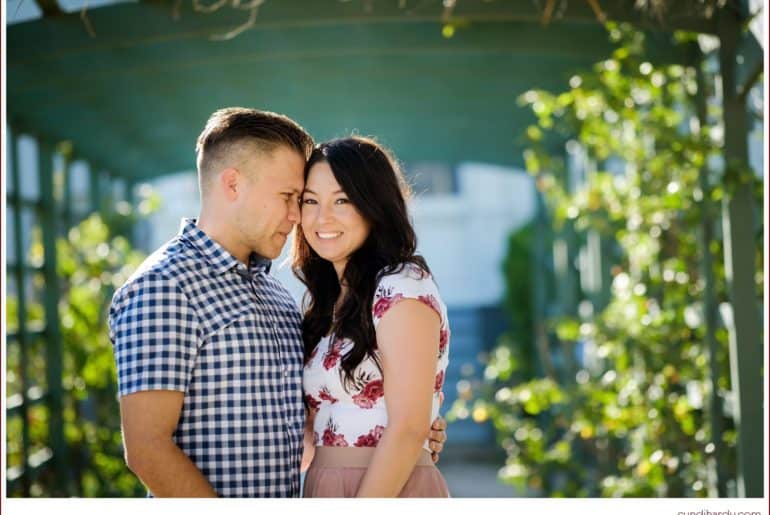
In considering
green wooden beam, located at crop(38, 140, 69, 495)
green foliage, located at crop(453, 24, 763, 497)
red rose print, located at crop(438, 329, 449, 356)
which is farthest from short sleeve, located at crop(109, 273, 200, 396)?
green wooden beam, located at crop(38, 140, 69, 495)

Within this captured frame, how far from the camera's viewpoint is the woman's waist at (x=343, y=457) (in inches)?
101

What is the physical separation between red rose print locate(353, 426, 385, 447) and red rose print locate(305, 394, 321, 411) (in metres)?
0.15

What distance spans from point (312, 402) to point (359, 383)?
0.17 metres

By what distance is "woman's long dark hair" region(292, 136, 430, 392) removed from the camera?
2.57m

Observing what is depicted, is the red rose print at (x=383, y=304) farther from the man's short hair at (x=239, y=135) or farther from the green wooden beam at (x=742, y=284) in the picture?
the green wooden beam at (x=742, y=284)

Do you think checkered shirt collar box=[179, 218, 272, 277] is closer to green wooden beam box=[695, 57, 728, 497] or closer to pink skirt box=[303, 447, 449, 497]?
pink skirt box=[303, 447, 449, 497]

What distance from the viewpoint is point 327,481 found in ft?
8.53

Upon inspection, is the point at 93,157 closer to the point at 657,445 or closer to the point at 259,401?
the point at 657,445

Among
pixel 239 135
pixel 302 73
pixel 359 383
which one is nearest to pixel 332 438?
pixel 359 383

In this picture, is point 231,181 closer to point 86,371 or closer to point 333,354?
point 333,354

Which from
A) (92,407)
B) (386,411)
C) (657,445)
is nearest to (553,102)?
(657,445)

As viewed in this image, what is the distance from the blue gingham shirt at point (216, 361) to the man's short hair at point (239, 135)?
0.17 meters

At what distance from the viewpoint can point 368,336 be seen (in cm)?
255

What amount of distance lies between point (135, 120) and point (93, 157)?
888 mm
